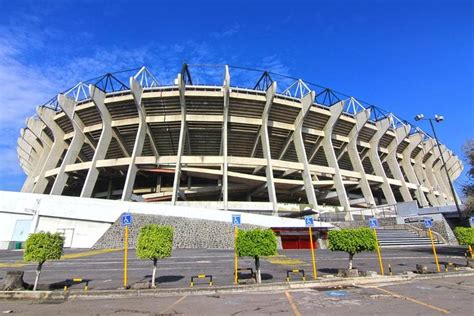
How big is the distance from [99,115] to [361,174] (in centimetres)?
3612

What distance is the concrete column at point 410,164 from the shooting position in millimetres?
47225

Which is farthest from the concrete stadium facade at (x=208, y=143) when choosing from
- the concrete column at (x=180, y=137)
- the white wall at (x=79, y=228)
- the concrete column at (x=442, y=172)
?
the concrete column at (x=442, y=172)

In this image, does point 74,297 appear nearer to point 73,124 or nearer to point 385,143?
point 73,124

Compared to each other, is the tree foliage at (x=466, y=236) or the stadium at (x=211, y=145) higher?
the stadium at (x=211, y=145)

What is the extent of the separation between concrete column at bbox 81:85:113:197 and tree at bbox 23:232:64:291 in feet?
83.3

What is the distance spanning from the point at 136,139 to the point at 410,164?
45525 millimetres

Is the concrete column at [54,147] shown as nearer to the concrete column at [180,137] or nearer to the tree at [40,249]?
the concrete column at [180,137]

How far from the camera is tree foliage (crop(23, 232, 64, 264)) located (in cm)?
908

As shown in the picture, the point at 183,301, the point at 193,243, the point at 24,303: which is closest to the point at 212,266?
the point at 183,301

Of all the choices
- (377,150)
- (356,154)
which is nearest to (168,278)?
(356,154)

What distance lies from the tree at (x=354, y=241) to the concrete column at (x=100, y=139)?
2984cm

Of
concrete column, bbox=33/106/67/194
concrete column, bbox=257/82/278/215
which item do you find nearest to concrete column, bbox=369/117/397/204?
concrete column, bbox=257/82/278/215

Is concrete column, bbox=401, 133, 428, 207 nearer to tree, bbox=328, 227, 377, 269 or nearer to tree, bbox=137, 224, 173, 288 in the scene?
tree, bbox=328, 227, 377, 269

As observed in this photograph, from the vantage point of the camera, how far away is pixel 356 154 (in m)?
41.8
